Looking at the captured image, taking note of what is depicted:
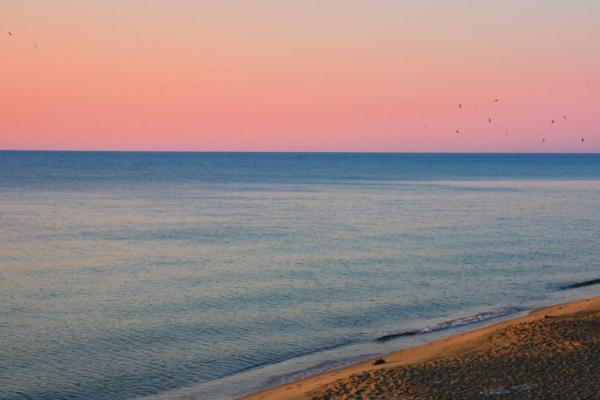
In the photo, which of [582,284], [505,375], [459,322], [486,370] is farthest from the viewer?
[582,284]

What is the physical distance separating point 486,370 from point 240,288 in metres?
19.6

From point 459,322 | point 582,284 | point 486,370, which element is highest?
point 486,370

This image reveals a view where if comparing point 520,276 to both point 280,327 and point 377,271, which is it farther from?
point 280,327

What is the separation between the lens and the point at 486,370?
2150cm

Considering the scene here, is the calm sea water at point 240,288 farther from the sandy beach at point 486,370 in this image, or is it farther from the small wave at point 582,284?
the sandy beach at point 486,370

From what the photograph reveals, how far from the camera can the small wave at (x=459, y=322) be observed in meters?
29.9

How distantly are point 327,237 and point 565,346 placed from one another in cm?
3835

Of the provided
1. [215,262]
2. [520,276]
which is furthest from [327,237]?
[520,276]

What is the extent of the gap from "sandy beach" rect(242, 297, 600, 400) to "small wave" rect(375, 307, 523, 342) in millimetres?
2296

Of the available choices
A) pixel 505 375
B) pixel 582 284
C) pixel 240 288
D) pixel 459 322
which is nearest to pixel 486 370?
pixel 505 375

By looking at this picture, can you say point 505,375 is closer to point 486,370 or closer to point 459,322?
point 486,370

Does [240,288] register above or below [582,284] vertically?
above

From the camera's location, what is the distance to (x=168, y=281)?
40.8 meters

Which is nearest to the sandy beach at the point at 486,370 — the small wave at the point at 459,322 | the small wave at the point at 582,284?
the small wave at the point at 459,322
